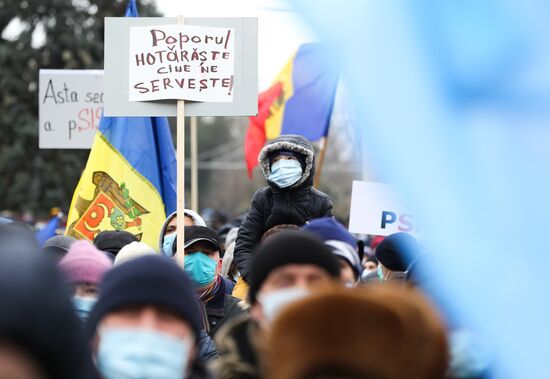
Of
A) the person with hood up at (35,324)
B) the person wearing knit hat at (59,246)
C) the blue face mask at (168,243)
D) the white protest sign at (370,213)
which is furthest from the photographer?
the white protest sign at (370,213)

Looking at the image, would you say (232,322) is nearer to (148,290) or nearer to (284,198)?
(148,290)

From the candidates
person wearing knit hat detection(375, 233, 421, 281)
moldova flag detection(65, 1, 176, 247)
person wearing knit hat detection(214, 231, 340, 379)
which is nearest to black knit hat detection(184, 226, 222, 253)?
person wearing knit hat detection(375, 233, 421, 281)

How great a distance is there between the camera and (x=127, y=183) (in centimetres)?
895

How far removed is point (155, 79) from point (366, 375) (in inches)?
185

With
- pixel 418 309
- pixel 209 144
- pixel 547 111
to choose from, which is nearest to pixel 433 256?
pixel 418 309

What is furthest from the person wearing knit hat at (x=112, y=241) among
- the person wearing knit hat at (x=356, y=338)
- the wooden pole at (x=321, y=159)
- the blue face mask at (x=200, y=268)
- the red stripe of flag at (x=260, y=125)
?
the red stripe of flag at (x=260, y=125)

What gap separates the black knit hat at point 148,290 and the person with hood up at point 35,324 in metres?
0.67

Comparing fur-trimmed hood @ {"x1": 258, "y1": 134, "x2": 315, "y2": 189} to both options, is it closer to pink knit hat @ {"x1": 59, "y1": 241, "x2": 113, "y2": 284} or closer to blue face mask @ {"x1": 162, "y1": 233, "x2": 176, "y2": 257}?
blue face mask @ {"x1": 162, "y1": 233, "x2": 176, "y2": 257}

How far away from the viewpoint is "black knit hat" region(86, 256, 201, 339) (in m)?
3.19

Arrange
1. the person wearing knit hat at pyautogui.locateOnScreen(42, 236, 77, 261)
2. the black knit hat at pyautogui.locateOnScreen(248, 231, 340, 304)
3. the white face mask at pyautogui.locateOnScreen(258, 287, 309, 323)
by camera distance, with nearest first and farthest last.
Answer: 1. the white face mask at pyautogui.locateOnScreen(258, 287, 309, 323)
2. the black knit hat at pyautogui.locateOnScreen(248, 231, 340, 304)
3. the person wearing knit hat at pyautogui.locateOnScreen(42, 236, 77, 261)

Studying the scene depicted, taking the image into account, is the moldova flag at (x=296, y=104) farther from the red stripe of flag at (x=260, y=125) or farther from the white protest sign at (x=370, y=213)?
the white protest sign at (x=370, y=213)

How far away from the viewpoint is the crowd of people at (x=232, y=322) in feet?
7.93

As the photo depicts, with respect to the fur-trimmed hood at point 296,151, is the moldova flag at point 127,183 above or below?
below

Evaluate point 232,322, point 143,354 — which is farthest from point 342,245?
point 143,354
